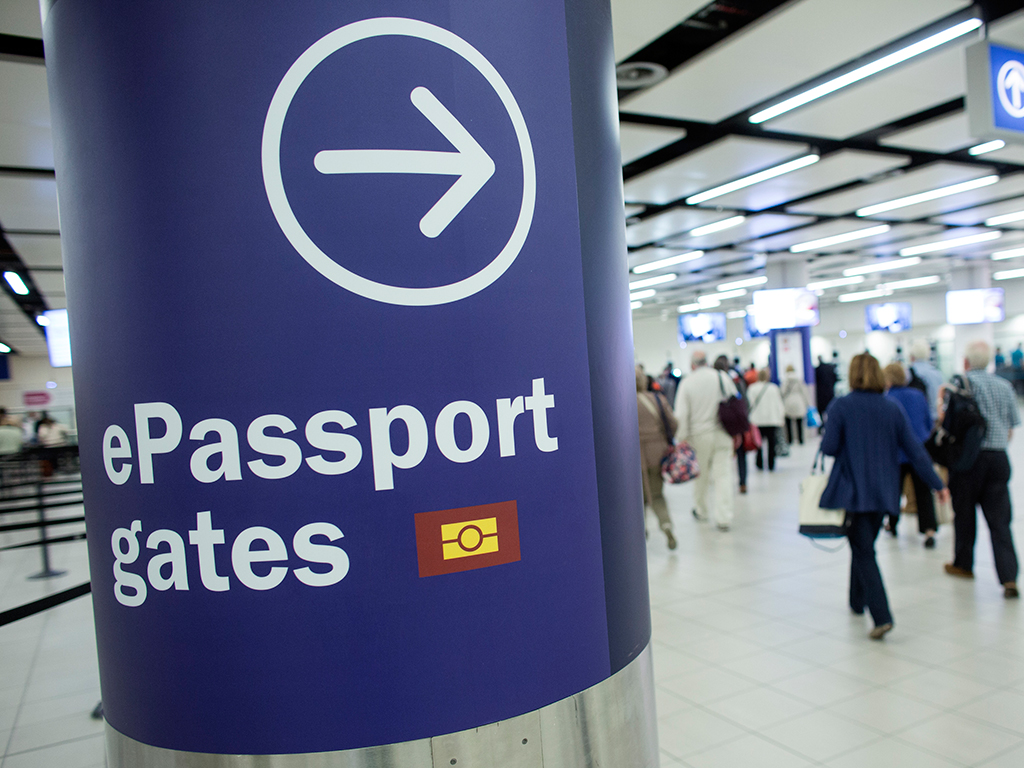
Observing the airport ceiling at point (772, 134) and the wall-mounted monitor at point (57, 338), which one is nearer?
the airport ceiling at point (772, 134)

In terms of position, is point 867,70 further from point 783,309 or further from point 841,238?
point 783,309

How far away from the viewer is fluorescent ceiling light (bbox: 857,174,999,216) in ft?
35.2

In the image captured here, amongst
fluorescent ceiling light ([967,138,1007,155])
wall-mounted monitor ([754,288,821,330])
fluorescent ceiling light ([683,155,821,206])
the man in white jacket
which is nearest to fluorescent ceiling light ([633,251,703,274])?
wall-mounted monitor ([754,288,821,330])

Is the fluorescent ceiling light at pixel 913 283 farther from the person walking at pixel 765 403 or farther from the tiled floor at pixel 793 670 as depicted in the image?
the tiled floor at pixel 793 670

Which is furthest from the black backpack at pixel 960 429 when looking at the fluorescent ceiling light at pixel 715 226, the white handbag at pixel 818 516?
the fluorescent ceiling light at pixel 715 226

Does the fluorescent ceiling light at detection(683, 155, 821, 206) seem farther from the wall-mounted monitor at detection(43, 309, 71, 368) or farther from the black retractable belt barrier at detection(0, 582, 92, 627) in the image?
the wall-mounted monitor at detection(43, 309, 71, 368)

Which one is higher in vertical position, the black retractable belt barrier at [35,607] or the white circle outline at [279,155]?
the white circle outline at [279,155]

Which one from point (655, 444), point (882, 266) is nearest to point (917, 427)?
point (655, 444)

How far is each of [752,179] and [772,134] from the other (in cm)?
175

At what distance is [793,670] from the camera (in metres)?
4.02

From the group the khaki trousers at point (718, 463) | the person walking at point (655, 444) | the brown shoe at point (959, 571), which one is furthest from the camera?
the khaki trousers at point (718, 463)

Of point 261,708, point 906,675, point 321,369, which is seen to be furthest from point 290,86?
point 906,675

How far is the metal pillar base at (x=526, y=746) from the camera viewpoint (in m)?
1.34

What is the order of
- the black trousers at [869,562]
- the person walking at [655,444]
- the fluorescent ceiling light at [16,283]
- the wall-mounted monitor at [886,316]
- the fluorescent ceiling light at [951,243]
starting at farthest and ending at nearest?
the wall-mounted monitor at [886,316]
the fluorescent ceiling light at [951,243]
the fluorescent ceiling light at [16,283]
the person walking at [655,444]
the black trousers at [869,562]
